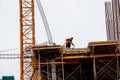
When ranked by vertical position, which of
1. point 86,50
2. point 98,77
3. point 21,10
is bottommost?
point 98,77

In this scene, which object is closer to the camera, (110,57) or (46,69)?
(110,57)

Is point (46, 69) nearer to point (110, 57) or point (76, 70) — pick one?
point (76, 70)

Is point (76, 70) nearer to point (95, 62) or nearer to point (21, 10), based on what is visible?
point (95, 62)

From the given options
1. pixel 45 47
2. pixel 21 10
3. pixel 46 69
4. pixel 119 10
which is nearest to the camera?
pixel 45 47

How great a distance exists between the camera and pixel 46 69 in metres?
46.5

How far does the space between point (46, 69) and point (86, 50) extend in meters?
5.61

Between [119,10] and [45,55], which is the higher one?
[119,10]

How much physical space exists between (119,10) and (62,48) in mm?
39707

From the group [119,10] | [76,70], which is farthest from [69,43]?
A: [119,10]

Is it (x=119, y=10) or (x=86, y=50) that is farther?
(x=119, y=10)

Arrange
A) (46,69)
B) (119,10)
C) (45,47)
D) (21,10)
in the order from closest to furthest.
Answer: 1. (45,47)
2. (46,69)
3. (21,10)
4. (119,10)

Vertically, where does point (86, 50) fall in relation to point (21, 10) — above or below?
below

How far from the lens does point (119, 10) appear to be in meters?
81.1

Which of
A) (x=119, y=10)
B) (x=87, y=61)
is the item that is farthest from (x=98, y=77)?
(x=119, y=10)
